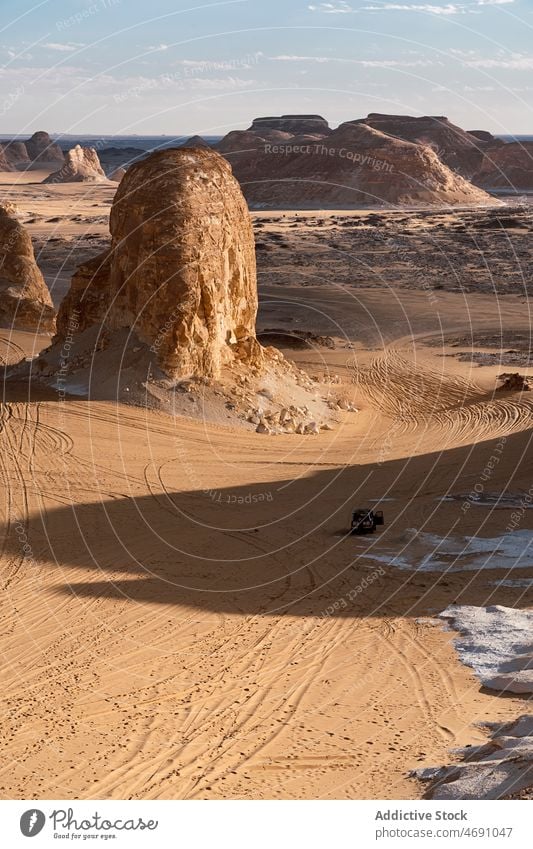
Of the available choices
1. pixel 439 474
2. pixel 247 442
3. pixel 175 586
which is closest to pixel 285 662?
pixel 175 586

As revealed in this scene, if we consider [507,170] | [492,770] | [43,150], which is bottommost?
[492,770]

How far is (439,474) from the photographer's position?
65.9 ft

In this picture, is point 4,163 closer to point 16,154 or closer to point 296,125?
point 16,154

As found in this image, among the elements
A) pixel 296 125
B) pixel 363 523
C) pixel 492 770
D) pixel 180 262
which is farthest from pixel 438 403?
pixel 296 125

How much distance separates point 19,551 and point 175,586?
276 centimetres

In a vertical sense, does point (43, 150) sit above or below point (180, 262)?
above

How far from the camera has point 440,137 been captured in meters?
120

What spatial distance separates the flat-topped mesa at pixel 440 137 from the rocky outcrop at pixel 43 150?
4068 centimetres

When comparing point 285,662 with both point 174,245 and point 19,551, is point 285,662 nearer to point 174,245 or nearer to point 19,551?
point 19,551

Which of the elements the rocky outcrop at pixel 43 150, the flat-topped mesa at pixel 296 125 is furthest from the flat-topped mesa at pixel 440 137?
the rocky outcrop at pixel 43 150

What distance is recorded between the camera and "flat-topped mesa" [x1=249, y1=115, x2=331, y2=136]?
14585 cm

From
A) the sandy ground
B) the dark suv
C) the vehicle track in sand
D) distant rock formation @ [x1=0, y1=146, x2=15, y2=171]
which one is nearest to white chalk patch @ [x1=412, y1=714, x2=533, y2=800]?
the sandy ground

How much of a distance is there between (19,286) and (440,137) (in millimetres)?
94612

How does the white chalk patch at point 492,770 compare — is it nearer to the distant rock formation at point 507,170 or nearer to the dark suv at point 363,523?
the dark suv at point 363,523
